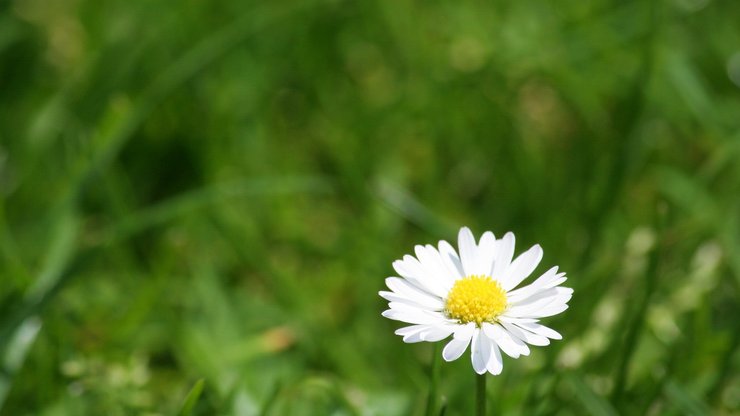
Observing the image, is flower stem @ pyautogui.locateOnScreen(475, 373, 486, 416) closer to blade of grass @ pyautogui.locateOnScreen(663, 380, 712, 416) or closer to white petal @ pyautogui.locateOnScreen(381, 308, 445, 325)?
white petal @ pyautogui.locateOnScreen(381, 308, 445, 325)

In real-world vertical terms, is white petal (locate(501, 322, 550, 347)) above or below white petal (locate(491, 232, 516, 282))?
below

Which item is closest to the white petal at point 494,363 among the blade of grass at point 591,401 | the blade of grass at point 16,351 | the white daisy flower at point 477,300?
the white daisy flower at point 477,300

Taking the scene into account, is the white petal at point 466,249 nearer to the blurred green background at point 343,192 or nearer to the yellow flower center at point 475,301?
the yellow flower center at point 475,301

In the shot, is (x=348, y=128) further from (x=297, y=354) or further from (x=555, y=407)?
(x=555, y=407)

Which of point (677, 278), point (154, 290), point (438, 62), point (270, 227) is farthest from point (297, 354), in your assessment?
point (438, 62)

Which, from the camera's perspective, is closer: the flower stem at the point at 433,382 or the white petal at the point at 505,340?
the white petal at the point at 505,340

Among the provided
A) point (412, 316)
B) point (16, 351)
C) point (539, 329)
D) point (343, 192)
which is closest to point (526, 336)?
point (539, 329)

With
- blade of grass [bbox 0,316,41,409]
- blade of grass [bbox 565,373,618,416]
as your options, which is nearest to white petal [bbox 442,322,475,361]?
blade of grass [bbox 565,373,618,416]
